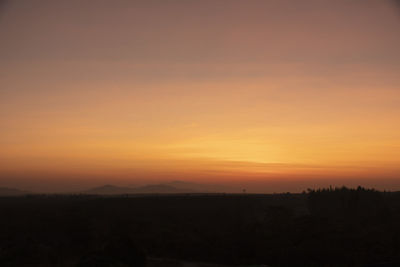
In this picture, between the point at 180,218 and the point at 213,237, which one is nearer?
the point at 213,237

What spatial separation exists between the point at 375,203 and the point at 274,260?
143ft

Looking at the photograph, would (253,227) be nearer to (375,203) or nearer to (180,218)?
(180,218)

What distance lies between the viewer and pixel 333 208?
6419 cm

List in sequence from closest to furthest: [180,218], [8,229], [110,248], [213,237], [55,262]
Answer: [110,248]
[55,262]
[213,237]
[8,229]
[180,218]

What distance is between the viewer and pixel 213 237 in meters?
37.6

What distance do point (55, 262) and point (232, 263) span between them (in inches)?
453

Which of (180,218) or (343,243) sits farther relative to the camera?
(180,218)

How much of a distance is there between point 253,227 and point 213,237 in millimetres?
5479

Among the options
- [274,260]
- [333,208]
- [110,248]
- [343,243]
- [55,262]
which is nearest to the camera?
[110,248]

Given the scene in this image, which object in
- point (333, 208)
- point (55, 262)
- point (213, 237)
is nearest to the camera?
point (55, 262)

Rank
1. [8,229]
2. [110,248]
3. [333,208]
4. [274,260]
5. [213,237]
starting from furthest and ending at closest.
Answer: [333,208]
[8,229]
[213,237]
[274,260]
[110,248]

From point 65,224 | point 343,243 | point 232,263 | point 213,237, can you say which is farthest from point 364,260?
point 65,224

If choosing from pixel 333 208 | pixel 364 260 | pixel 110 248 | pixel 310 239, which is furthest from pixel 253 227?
pixel 333 208

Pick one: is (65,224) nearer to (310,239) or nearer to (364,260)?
(310,239)
